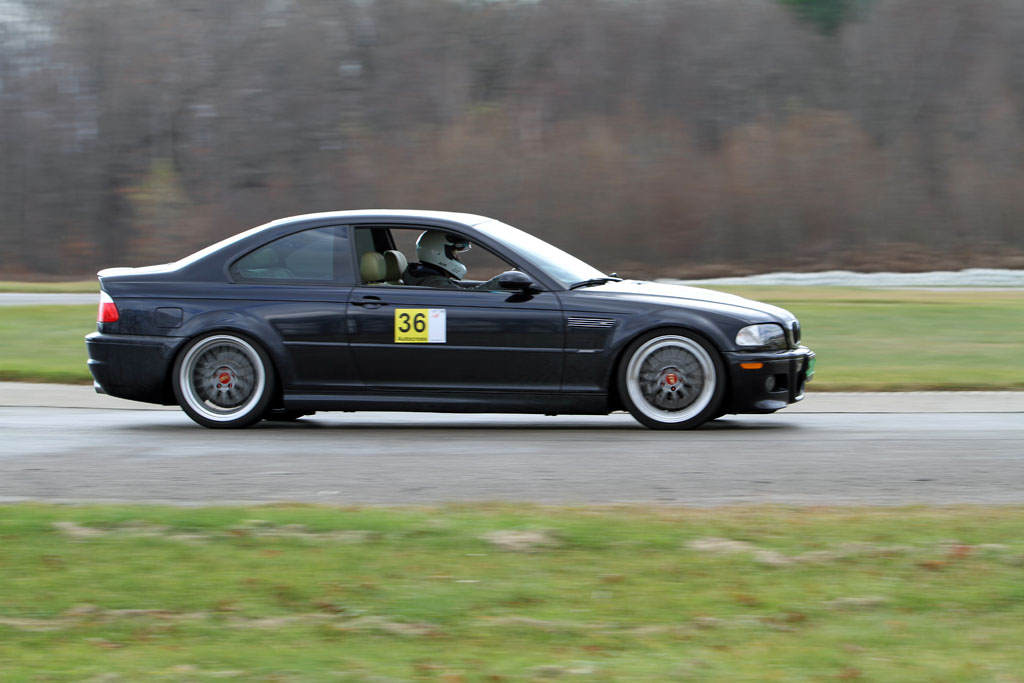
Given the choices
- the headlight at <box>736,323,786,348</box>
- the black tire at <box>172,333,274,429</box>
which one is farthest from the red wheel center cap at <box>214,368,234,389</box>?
the headlight at <box>736,323,786,348</box>

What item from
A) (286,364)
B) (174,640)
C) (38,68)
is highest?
(38,68)

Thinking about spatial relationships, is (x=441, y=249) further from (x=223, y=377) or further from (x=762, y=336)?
(x=762, y=336)

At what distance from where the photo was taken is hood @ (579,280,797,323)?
337 inches

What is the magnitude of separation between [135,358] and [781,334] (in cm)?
427

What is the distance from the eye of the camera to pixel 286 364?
8.66 meters

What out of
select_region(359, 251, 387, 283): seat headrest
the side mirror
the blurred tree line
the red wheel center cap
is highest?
the blurred tree line

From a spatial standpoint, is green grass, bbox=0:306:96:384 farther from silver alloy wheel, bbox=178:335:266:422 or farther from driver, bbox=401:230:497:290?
driver, bbox=401:230:497:290

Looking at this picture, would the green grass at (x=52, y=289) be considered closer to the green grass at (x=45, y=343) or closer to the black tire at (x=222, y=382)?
the green grass at (x=45, y=343)

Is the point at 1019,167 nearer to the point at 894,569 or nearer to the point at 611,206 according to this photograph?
the point at 611,206

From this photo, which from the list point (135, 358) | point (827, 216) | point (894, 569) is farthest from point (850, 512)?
point (827, 216)

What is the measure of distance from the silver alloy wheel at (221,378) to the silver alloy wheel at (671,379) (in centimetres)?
249

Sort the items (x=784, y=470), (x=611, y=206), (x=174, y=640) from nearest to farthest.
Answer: (x=174, y=640) < (x=784, y=470) < (x=611, y=206)

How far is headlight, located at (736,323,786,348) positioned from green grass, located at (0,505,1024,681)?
2869 millimetres

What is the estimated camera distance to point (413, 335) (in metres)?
8.55
